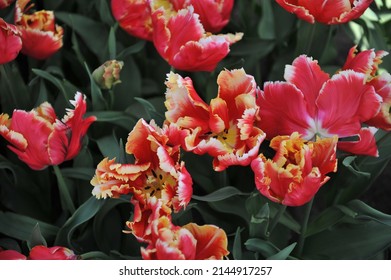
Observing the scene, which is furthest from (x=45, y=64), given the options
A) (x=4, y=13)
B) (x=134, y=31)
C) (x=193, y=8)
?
(x=193, y=8)

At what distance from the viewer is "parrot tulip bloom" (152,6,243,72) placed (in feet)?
2.31

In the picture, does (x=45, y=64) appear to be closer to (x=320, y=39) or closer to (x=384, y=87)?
(x=320, y=39)

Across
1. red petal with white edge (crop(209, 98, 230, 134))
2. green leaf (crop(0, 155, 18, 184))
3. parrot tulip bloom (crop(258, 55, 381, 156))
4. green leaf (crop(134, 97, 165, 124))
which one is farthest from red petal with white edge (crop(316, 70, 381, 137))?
green leaf (crop(0, 155, 18, 184))

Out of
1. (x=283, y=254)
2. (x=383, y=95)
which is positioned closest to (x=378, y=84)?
(x=383, y=95)

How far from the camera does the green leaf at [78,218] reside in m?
0.74

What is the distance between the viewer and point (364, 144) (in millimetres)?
657

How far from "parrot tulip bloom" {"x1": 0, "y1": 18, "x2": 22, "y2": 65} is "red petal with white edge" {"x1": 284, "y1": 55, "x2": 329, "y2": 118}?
0.33 metres

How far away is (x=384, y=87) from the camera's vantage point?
668mm

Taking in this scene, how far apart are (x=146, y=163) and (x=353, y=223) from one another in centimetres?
34

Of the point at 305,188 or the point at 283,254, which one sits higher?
the point at 305,188

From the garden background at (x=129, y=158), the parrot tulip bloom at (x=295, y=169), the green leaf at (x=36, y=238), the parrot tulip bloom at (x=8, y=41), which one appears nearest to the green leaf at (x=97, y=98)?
the garden background at (x=129, y=158)

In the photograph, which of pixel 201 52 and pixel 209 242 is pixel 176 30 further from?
pixel 209 242

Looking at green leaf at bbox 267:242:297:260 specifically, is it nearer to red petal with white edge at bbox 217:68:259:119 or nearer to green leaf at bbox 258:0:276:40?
red petal with white edge at bbox 217:68:259:119

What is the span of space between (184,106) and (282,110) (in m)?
0.10
